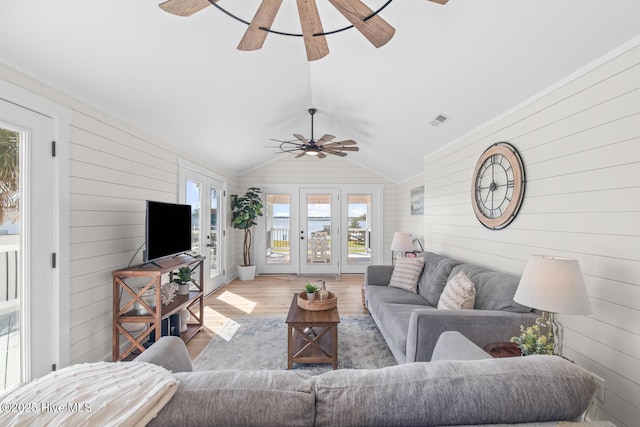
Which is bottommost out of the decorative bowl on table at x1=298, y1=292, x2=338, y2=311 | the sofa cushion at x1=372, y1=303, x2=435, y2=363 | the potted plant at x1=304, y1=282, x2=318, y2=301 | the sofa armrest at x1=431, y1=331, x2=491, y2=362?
the sofa cushion at x1=372, y1=303, x2=435, y2=363

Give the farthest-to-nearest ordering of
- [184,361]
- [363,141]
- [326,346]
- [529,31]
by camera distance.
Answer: [363,141] → [326,346] → [529,31] → [184,361]

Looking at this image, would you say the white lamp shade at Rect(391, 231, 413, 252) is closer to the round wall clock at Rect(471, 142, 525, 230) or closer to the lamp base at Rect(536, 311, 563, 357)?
the round wall clock at Rect(471, 142, 525, 230)

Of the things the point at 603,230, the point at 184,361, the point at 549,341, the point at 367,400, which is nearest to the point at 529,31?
the point at 603,230

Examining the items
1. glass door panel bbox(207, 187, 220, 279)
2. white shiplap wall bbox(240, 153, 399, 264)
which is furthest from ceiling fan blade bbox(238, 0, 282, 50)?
white shiplap wall bbox(240, 153, 399, 264)

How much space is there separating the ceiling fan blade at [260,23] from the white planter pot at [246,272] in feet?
15.8

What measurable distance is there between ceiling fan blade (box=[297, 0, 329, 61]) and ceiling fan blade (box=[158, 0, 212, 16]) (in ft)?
1.33

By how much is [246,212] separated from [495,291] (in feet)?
14.9

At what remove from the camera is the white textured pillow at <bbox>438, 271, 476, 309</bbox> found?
2.18m

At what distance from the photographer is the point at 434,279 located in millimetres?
2945

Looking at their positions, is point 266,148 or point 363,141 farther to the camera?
point 266,148

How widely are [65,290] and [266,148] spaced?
368 cm

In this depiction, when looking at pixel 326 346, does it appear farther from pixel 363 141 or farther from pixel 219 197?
pixel 219 197

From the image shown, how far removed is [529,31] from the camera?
1661 millimetres

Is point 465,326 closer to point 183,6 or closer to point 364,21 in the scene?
point 364,21
